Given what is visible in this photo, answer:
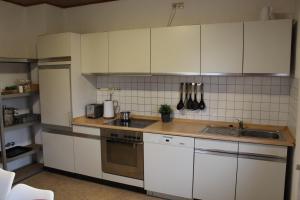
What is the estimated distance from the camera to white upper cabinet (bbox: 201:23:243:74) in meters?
2.56

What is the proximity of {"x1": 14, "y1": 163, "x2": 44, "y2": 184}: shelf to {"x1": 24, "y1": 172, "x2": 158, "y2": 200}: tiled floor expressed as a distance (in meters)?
0.07

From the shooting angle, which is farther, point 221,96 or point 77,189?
point 77,189

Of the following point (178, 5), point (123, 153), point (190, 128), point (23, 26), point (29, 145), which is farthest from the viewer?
point (29, 145)

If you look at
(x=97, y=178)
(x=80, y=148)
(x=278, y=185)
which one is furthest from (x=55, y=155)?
(x=278, y=185)

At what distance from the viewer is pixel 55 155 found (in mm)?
3453

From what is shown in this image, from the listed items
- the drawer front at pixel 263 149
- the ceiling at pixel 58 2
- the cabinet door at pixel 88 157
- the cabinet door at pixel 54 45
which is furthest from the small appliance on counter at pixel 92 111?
the drawer front at pixel 263 149

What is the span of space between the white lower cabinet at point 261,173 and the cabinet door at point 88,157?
1694mm

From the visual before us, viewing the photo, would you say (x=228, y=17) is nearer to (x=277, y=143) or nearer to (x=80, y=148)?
(x=277, y=143)

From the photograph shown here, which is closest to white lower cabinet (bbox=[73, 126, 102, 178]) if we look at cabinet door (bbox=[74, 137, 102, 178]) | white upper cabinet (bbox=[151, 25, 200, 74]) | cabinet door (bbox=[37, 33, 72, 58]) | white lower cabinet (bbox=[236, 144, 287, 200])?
cabinet door (bbox=[74, 137, 102, 178])

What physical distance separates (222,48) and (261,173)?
4.34 ft

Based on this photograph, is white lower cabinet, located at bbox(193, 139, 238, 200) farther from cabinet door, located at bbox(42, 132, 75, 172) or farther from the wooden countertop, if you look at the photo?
cabinet door, located at bbox(42, 132, 75, 172)

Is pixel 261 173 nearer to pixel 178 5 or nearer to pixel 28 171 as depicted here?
pixel 178 5

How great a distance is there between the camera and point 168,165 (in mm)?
2734

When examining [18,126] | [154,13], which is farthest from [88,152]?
[154,13]
